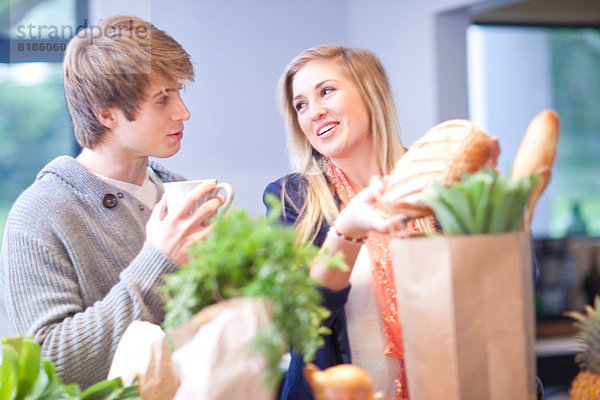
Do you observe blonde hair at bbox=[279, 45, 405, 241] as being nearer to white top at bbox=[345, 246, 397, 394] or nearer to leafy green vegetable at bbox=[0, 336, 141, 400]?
white top at bbox=[345, 246, 397, 394]

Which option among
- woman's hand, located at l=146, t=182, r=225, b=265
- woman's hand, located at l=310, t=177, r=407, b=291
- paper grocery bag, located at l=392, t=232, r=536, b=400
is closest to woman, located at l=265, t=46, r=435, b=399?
woman's hand, located at l=310, t=177, r=407, b=291

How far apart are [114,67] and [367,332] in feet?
2.60

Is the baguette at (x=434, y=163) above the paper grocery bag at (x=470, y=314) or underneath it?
above

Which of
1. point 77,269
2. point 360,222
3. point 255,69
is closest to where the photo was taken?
point 360,222

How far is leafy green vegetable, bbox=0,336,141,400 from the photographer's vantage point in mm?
870

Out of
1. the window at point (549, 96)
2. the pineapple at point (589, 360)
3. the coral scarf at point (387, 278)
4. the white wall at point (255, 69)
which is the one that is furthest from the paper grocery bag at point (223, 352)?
the window at point (549, 96)

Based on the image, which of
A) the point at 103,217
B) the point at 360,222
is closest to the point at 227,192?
the point at 360,222

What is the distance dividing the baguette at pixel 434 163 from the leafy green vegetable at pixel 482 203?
0.18ft

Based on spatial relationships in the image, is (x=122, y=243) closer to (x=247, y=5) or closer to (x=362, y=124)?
A: (x=362, y=124)

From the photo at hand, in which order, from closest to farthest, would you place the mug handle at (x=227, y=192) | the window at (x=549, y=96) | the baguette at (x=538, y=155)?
1. the baguette at (x=538, y=155)
2. the mug handle at (x=227, y=192)
3. the window at (x=549, y=96)

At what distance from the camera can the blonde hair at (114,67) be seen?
53.6 inches

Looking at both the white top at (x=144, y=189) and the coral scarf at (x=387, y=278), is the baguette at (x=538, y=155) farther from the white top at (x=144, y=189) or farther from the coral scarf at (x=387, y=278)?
the white top at (x=144, y=189)

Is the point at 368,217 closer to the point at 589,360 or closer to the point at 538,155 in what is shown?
the point at 538,155

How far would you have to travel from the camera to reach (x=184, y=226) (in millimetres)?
1032
